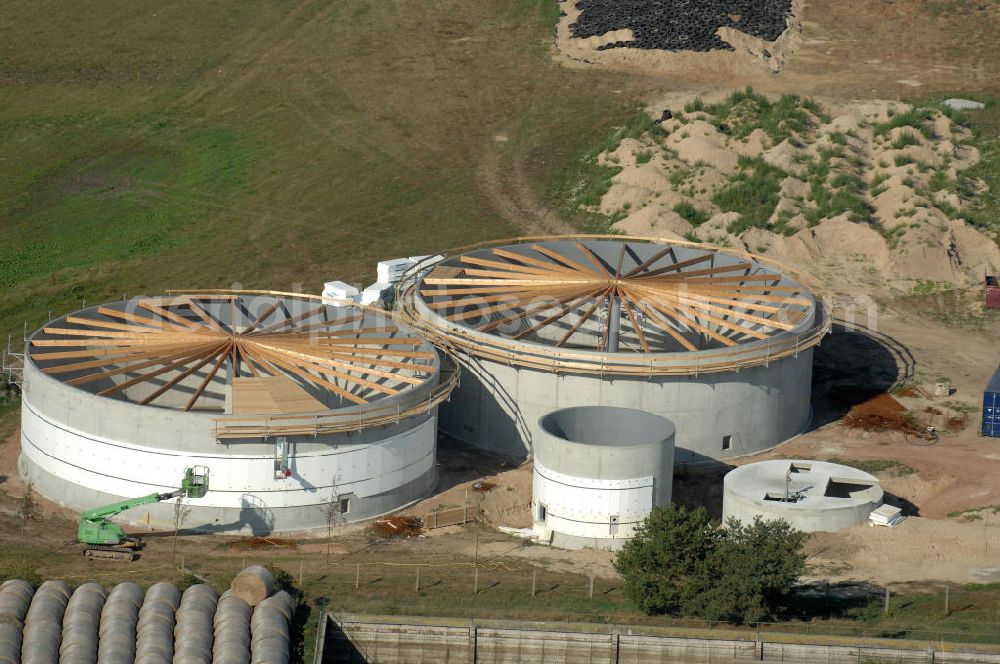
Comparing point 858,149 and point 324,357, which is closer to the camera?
point 324,357

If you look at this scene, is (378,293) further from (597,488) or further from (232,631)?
(232,631)

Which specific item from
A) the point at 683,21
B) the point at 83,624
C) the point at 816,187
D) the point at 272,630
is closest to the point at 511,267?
the point at 816,187

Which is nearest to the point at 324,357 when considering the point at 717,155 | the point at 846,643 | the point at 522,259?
the point at 522,259

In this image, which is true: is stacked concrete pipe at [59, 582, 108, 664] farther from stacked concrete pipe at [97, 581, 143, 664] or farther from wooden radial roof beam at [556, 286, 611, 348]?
wooden radial roof beam at [556, 286, 611, 348]

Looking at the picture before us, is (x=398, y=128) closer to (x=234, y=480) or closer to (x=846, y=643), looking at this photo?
→ (x=234, y=480)

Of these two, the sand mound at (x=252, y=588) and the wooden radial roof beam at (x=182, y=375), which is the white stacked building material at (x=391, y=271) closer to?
the wooden radial roof beam at (x=182, y=375)

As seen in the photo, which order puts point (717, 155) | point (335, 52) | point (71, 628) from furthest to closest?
point (335, 52) → point (717, 155) → point (71, 628)

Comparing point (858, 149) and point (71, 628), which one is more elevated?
point (858, 149)
